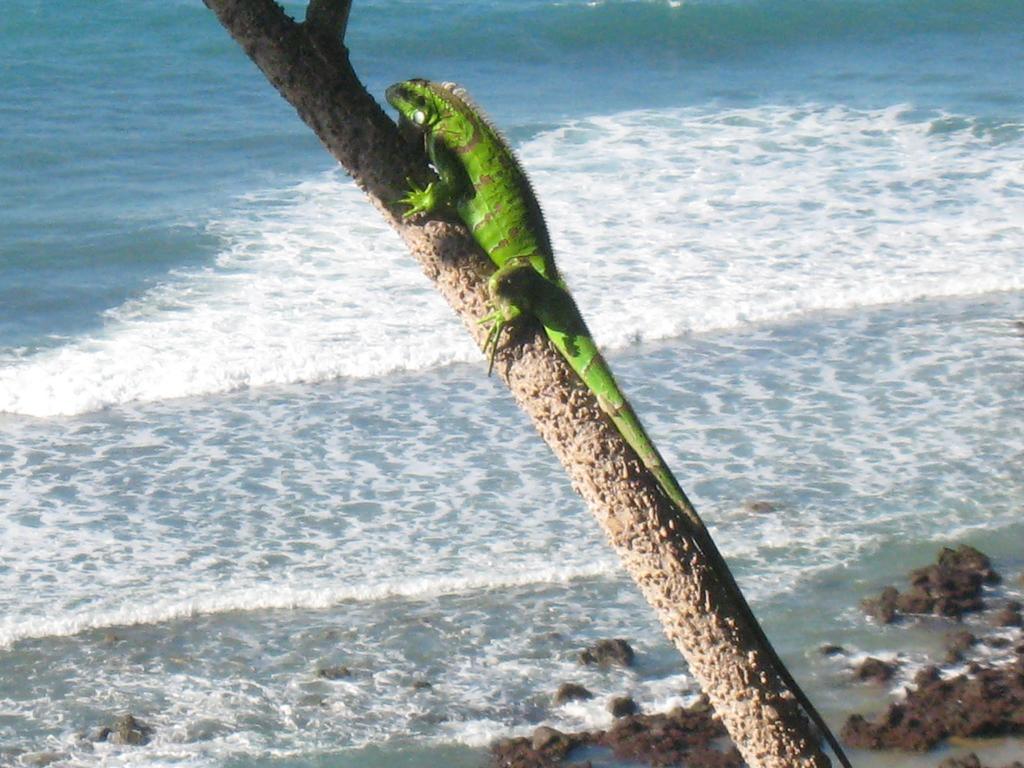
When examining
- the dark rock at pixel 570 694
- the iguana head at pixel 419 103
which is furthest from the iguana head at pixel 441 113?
the dark rock at pixel 570 694

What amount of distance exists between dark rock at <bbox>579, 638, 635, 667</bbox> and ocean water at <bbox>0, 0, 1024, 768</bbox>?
3.1 inches

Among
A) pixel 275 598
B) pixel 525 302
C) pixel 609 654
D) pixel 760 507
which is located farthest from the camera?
pixel 760 507

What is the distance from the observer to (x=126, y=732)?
21.7 feet

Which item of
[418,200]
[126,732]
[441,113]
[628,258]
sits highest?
[441,113]

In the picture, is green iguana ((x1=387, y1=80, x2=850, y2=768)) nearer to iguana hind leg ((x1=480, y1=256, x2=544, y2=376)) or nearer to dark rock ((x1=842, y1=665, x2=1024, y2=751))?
iguana hind leg ((x1=480, y1=256, x2=544, y2=376))

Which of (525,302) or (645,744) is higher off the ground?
(525,302)

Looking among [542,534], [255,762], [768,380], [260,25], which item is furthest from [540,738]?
[768,380]

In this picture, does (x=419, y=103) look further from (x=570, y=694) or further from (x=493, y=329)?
(x=570, y=694)

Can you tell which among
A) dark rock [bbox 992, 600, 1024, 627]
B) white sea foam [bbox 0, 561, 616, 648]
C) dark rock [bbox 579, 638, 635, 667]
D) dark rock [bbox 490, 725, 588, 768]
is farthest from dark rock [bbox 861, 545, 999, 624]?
dark rock [bbox 490, 725, 588, 768]

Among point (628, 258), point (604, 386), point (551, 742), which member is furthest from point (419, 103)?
point (628, 258)

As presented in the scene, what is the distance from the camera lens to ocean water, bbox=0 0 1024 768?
23.4 feet

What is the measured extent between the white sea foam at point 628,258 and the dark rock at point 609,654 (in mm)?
4609

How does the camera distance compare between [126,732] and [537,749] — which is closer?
[537,749]

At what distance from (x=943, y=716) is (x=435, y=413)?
15.7ft
